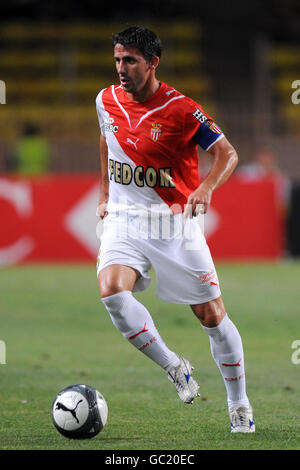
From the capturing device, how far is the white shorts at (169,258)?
18.0 feet

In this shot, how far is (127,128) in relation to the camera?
5742mm

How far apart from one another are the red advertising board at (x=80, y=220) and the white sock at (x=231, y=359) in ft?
31.8

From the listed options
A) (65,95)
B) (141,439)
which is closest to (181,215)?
(141,439)

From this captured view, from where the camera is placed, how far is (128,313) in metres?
5.34

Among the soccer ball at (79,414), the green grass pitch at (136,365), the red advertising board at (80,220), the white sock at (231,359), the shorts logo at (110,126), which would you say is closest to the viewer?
the soccer ball at (79,414)

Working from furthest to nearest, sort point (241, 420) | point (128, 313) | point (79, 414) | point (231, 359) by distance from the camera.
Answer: point (231, 359) < point (241, 420) < point (128, 313) < point (79, 414)

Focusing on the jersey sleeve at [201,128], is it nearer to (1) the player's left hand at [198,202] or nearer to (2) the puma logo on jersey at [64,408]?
(1) the player's left hand at [198,202]

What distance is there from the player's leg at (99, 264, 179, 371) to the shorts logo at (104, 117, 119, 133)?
903 millimetres

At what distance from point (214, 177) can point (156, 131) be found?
0.50m

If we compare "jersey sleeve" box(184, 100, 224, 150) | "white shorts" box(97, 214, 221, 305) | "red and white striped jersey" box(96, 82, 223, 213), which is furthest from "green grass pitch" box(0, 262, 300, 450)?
"jersey sleeve" box(184, 100, 224, 150)

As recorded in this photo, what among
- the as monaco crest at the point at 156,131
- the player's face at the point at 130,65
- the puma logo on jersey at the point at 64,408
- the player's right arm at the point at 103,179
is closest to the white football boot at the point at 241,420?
the puma logo on jersey at the point at 64,408

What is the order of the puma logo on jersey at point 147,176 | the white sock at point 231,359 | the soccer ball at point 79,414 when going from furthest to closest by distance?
the puma logo on jersey at point 147,176, the white sock at point 231,359, the soccer ball at point 79,414

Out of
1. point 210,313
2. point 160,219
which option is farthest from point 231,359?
point 160,219

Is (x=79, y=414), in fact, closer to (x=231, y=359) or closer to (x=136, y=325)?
(x=136, y=325)
